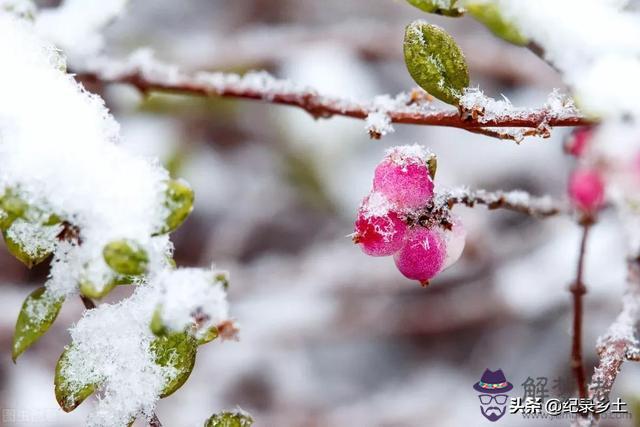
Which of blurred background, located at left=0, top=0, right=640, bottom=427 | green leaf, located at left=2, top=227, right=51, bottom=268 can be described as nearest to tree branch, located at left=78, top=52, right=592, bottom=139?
green leaf, located at left=2, top=227, right=51, bottom=268

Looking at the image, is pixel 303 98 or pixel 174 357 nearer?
pixel 174 357

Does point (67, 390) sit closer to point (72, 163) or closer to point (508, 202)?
point (72, 163)

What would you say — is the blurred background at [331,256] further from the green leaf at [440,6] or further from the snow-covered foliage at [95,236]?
the green leaf at [440,6]

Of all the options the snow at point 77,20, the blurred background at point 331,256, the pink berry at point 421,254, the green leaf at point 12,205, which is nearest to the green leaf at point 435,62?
the pink berry at point 421,254

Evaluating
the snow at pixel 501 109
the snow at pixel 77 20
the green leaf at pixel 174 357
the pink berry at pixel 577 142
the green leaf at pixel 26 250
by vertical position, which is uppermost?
the snow at pixel 77 20

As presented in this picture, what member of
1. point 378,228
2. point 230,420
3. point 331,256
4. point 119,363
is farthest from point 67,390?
point 331,256

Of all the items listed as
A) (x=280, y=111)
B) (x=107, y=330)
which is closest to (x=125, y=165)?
(x=107, y=330)

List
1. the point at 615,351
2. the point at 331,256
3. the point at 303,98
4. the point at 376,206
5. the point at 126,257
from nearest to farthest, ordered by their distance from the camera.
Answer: the point at 126,257 < the point at 376,206 < the point at 615,351 < the point at 303,98 < the point at 331,256

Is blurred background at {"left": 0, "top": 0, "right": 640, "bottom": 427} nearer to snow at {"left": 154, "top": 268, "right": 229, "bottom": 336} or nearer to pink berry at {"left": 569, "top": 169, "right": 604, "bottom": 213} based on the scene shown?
pink berry at {"left": 569, "top": 169, "right": 604, "bottom": 213}

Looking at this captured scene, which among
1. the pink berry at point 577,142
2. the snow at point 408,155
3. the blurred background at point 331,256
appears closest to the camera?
the snow at point 408,155
